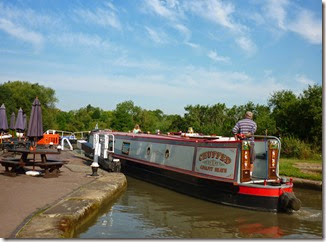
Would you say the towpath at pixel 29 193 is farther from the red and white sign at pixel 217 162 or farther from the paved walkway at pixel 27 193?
the red and white sign at pixel 217 162

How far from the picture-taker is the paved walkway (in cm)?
547

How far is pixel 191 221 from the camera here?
291 inches

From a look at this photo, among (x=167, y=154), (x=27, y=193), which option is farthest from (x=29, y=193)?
(x=167, y=154)

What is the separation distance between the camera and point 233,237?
638 centimetres

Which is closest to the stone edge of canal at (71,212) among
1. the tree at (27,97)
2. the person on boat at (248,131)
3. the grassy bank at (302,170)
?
the person on boat at (248,131)

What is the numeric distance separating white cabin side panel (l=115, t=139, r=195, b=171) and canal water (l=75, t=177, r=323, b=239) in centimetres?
121

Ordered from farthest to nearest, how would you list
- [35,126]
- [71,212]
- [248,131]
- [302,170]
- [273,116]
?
[273,116], [302,170], [35,126], [248,131], [71,212]

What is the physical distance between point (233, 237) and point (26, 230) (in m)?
3.31

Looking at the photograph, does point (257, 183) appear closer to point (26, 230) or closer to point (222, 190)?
point (222, 190)

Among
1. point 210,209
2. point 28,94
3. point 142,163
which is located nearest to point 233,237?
point 210,209

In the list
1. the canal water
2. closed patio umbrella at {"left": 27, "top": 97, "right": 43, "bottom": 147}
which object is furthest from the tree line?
closed patio umbrella at {"left": 27, "top": 97, "right": 43, "bottom": 147}

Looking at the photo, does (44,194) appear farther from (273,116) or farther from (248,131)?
(273,116)

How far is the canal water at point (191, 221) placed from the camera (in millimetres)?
6449

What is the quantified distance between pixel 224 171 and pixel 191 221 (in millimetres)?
1815
